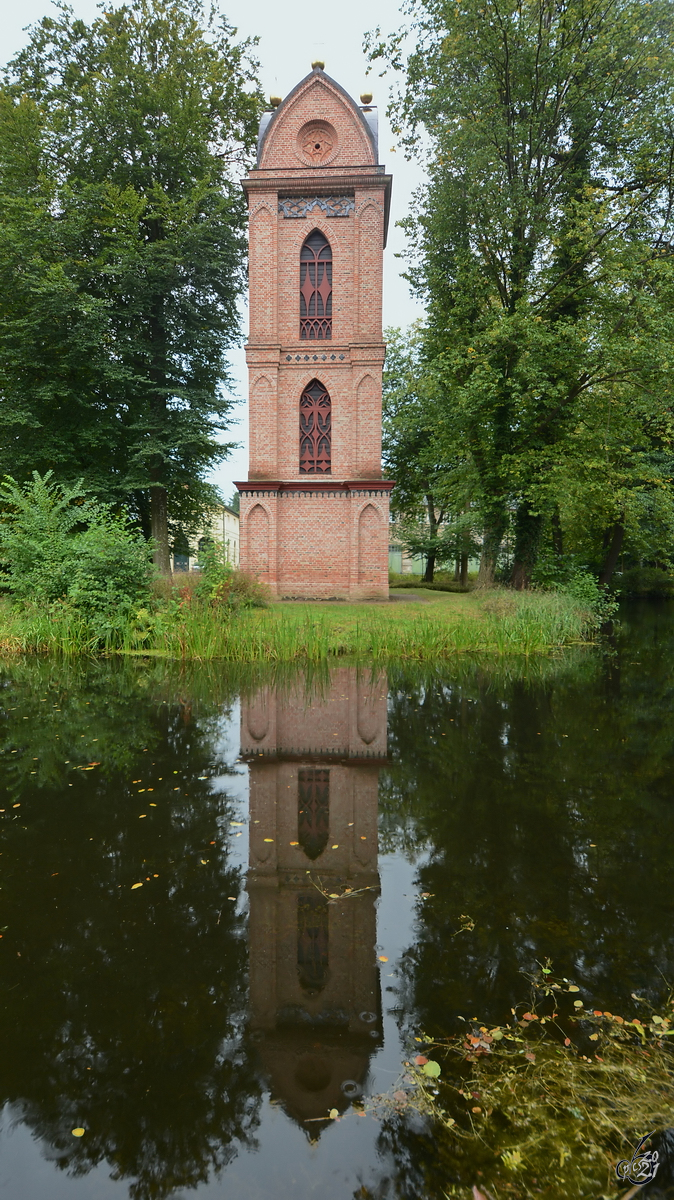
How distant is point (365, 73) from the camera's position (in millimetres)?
16703

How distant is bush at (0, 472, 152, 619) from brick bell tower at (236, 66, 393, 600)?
6.68m

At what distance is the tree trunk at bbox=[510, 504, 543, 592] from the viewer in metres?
17.0

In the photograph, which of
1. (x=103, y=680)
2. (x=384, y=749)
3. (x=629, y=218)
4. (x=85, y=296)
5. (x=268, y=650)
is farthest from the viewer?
(x=85, y=296)

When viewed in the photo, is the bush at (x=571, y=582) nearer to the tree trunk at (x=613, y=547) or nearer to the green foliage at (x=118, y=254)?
the tree trunk at (x=613, y=547)

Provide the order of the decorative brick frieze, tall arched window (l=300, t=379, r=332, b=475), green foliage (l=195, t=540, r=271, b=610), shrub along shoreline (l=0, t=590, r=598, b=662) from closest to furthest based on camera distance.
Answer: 1. shrub along shoreline (l=0, t=590, r=598, b=662)
2. green foliage (l=195, t=540, r=271, b=610)
3. the decorative brick frieze
4. tall arched window (l=300, t=379, r=332, b=475)

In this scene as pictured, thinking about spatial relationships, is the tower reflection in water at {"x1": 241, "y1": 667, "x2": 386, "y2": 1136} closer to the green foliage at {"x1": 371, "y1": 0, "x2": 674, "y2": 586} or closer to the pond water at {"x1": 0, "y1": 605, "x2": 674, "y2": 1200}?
the pond water at {"x1": 0, "y1": 605, "x2": 674, "y2": 1200}

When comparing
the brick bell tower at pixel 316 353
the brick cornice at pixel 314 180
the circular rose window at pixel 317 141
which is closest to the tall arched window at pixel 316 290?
the brick bell tower at pixel 316 353

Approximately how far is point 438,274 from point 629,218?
15.2 ft

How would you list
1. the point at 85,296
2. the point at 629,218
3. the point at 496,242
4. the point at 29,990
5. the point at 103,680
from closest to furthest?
the point at 29,990 < the point at 103,680 < the point at 629,218 < the point at 496,242 < the point at 85,296

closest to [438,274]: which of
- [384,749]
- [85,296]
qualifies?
[85,296]

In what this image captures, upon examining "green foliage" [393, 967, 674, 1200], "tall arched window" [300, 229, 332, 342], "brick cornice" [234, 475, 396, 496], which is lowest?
"green foliage" [393, 967, 674, 1200]

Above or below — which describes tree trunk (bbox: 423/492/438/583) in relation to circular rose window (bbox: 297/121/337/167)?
below

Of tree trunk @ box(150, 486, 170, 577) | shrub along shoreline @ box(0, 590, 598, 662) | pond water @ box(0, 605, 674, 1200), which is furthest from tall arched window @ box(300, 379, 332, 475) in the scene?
pond water @ box(0, 605, 674, 1200)

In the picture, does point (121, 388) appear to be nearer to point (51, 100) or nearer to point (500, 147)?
→ point (51, 100)
